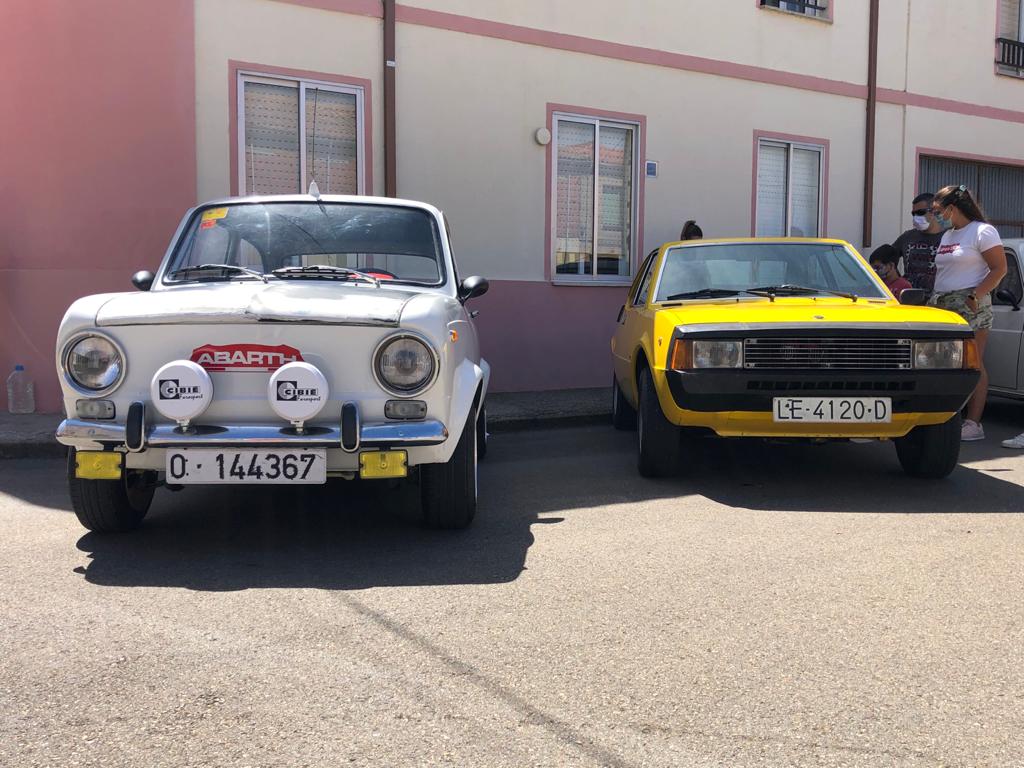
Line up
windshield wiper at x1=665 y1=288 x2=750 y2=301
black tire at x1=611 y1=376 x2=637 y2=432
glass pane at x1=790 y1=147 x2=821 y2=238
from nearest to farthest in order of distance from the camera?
windshield wiper at x1=665 y1=288 x2=750 y2=301 → black tire at x1=611 y1=376 x2=637 y2=432 → glass pane at x1=790 y1=147 x2=821 y2=238

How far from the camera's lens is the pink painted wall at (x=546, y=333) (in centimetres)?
1006

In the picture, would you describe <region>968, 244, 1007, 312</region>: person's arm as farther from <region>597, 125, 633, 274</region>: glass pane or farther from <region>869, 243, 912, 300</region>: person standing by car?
<region>597, 125, 633, 274</region>: glass pane

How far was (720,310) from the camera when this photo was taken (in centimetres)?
555

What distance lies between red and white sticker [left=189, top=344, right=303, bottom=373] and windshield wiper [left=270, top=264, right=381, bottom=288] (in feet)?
2.94

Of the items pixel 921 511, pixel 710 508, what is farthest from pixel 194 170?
pixel 921 511

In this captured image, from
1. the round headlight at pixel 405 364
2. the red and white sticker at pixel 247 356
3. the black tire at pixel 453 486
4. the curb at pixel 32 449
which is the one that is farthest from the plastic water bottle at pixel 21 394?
the round headlight at pixel 405 364

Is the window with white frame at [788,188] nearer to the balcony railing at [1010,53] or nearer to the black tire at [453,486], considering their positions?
the balcony railing at [1010,53]

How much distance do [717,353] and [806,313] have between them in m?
0.61

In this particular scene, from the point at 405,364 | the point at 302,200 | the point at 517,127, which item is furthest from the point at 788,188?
the point at 405,364

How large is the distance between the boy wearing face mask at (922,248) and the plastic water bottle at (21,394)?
25.6 ft

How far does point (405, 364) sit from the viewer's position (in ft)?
12.9

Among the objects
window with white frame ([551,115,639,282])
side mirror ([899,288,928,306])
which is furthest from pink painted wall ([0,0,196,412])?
side mirror ([899,288,928,306])

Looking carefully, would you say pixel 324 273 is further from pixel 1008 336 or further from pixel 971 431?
pixel 1008 336

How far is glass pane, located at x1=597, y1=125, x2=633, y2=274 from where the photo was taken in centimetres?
1107
